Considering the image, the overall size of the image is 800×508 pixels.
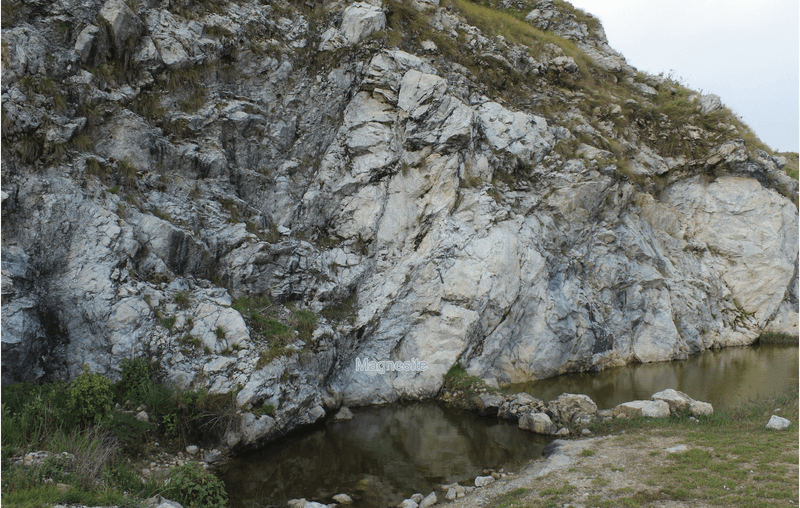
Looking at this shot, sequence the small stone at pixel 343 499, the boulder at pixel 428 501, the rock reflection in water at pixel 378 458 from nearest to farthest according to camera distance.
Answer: the boulder at pixel 428 501, the small stone at pixel 343 499, the rock reflection in water at pixel 378 458

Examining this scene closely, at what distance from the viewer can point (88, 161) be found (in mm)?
14570

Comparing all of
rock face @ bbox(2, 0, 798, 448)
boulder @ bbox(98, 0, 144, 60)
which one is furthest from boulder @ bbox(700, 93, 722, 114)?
boulder @ bbox(98, 0, 144, 60)

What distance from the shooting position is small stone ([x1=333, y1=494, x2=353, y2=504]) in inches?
388

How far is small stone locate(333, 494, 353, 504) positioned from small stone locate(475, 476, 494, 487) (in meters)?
3.17

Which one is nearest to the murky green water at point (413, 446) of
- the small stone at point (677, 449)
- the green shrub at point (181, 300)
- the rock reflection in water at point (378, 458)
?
the rock reflection in water at point (378, 458)

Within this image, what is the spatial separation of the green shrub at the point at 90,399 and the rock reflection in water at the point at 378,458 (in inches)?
133

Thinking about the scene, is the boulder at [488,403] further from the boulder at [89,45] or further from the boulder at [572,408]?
the boulder at [89,45]

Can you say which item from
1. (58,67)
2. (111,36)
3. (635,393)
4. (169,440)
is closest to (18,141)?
(58,67)

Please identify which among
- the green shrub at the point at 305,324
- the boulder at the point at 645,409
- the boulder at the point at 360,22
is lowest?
the green shrub at the point at 305,324

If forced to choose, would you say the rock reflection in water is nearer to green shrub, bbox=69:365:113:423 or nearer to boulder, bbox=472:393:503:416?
boulder, bbox=472:393:503:416

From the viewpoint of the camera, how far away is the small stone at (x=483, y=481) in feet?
34.3

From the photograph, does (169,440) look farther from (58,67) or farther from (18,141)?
(58,67)

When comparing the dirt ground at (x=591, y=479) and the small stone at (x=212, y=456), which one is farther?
the small stone at (x=212, y=456)

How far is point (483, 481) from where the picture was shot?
10.5 metres
